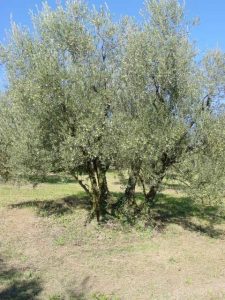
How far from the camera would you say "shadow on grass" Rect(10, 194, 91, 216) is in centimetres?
2372

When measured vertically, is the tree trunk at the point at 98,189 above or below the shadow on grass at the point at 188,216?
above

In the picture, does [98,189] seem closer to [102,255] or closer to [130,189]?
[130,189]

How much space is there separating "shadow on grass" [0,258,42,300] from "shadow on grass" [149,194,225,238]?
9293 millimetres

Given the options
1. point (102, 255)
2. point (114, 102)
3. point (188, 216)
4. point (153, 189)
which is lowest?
point (102, 255)

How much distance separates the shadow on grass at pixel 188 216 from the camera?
77.5ft

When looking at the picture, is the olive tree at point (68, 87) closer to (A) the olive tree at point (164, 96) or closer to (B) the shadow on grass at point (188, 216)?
(A) the olive tree at point (164, 96)

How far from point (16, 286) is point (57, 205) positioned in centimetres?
1003

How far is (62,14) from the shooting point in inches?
828

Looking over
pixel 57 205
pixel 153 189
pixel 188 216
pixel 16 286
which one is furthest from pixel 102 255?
pixel 188 216

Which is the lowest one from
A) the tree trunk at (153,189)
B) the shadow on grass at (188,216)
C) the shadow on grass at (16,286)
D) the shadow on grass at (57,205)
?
the shadow on grass at (16,286)

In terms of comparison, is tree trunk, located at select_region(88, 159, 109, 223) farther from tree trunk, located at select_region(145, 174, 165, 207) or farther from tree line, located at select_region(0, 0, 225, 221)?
tree trunk, located at select_region(145, 174, 165, 207)

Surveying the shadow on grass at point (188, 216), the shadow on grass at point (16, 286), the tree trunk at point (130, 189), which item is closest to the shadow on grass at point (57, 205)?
the tree trunk at point (130, 189)

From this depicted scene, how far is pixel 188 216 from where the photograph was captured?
1030 inches

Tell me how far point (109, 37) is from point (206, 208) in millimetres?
→ 13448
